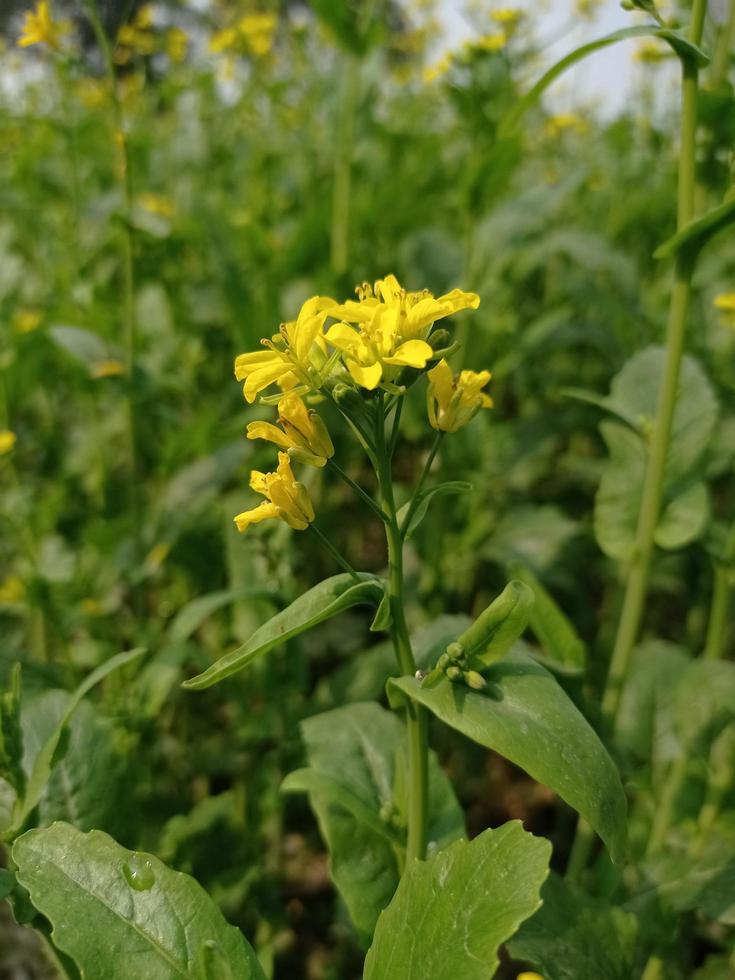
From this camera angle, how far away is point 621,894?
1.76 m

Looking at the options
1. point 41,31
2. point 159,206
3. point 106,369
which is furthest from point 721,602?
point 159,206

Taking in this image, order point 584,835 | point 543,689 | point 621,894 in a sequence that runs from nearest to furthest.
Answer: point 543,689 → point 621,894 → point 584,835

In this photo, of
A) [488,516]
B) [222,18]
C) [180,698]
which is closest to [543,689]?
[180,698]

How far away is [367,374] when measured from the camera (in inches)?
44.3

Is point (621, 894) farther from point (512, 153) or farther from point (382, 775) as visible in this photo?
point (512, 153)

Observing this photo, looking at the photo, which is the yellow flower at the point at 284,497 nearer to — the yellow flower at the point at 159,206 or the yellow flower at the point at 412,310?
the yellow flower at the point at 412,310

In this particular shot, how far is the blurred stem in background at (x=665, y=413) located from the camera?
60.1 inches

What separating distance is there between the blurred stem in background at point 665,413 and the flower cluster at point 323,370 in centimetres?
57

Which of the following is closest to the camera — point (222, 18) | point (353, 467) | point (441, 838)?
point (441, 838)

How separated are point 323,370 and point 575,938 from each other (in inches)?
38.8

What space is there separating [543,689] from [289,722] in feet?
3.34

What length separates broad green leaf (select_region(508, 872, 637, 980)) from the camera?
136 cm

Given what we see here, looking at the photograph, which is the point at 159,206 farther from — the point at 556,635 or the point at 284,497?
the point at 284,497

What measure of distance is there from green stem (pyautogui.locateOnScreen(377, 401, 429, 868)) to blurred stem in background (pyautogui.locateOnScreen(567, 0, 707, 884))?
1.73 feet
